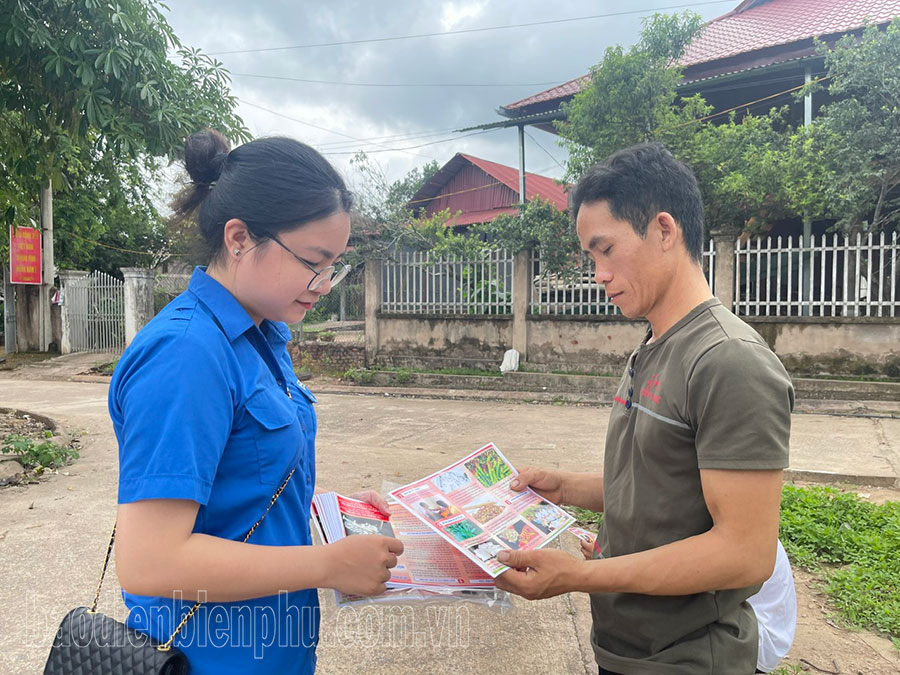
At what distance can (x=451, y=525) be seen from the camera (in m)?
1.37

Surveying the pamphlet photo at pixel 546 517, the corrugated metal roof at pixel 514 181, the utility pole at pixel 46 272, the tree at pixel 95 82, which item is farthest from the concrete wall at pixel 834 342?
the utility pole at pixel 46 272

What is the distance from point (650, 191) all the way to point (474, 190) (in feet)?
68.7

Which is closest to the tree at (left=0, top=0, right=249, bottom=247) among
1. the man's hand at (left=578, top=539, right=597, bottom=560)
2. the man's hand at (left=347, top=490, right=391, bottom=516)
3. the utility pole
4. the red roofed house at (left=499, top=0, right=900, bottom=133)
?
the man's hand at (left=347, top=490, right=391, bottom=516)

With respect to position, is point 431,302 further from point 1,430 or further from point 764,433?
point 764,433

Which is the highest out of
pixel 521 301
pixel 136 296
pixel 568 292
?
pixel 136 296

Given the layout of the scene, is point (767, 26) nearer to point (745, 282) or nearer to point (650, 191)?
point (745, 282)

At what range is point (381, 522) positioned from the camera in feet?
4.68

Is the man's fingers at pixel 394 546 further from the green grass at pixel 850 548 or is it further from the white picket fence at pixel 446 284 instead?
the white picket fence at pixel 446 284

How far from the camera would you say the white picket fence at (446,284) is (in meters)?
10.2

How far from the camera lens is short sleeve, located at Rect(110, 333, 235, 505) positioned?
37.8 inches

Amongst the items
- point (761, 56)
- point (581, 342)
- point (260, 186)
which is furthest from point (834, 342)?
point (260, 186)

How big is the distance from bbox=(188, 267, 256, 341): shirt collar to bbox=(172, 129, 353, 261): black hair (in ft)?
0.28

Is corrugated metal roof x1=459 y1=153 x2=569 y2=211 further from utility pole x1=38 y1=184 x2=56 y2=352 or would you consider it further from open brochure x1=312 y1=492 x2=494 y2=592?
open brochure x1=312 y1=492 x2=494 y2=592

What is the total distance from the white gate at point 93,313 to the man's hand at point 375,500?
15.2 m
